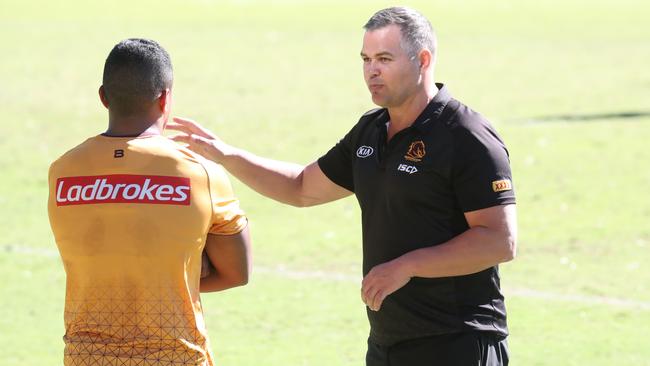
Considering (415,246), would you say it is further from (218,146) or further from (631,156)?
(631,156)

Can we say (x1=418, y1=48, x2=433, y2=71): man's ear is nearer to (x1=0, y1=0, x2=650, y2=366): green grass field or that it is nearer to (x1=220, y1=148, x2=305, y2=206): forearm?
(x1=220, y1=148, x2=305, y2=206): forearm

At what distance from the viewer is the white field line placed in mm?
9258

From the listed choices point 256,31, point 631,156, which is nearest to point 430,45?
point 631,156

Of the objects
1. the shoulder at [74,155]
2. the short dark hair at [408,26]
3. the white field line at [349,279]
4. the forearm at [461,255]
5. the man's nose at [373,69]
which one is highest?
the short dark hair at [408,26]

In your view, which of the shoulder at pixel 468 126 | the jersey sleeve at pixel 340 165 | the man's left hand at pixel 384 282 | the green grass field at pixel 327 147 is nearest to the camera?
the man's left hand at pixel 384 282

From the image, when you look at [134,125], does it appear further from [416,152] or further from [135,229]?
[416,152]

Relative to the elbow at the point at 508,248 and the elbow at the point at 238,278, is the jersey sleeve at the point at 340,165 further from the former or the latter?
the elbow at the point at 238,278

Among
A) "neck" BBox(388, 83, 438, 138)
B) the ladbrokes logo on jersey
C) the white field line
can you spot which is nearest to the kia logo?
"neck" BBox(388, 83, 438, 138)

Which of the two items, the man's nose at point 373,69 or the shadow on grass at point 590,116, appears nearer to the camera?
the man's nose at point 373,69

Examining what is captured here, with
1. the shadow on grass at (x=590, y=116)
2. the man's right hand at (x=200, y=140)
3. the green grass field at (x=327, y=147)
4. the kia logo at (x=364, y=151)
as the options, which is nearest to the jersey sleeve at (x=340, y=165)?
the kia logo at (x=364, y=151)

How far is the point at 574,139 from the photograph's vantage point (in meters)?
16.6

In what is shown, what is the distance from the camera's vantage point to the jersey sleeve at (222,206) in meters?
4.00

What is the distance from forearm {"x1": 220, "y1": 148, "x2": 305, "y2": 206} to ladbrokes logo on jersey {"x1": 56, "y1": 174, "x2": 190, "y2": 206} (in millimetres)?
1393

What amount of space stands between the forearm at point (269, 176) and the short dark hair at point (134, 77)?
4.24ft
